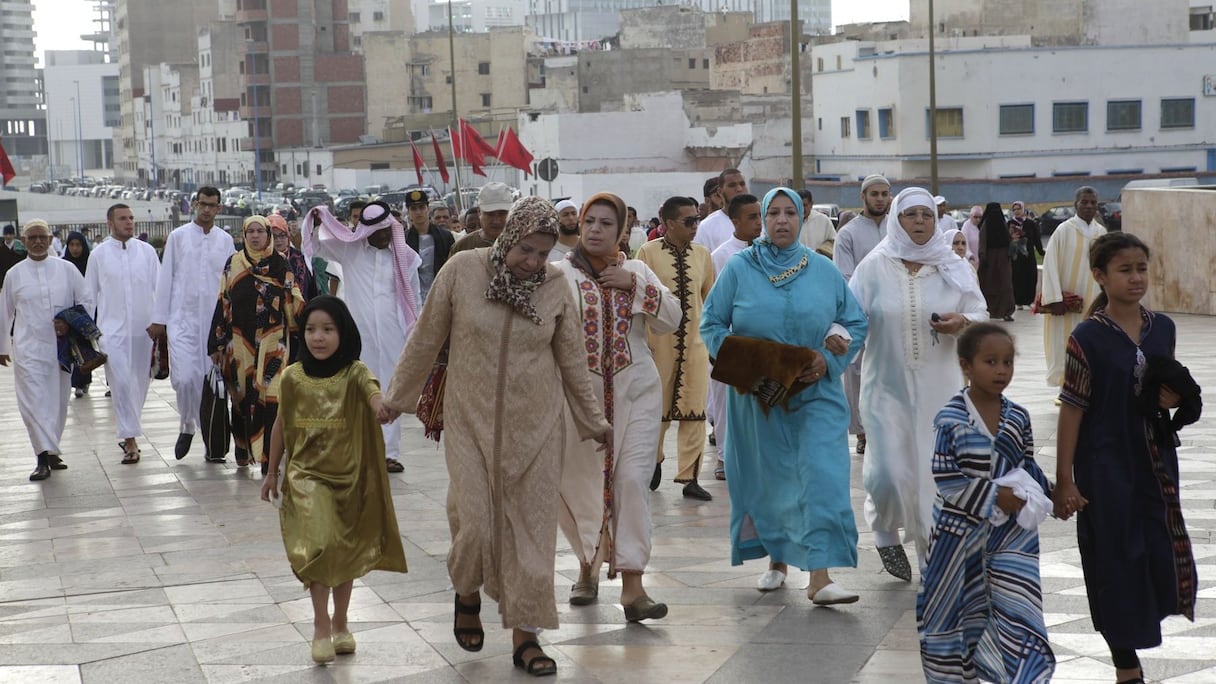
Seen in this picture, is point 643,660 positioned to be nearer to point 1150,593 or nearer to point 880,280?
point 1150,593

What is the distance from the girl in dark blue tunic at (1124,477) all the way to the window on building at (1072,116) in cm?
5176

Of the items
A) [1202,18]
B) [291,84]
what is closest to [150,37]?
[291,84]

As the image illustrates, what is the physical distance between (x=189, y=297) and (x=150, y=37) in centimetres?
12278

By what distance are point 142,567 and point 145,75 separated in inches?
4784

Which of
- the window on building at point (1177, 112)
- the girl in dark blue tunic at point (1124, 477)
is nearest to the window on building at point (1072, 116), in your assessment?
the window on building at point (1177, 112)

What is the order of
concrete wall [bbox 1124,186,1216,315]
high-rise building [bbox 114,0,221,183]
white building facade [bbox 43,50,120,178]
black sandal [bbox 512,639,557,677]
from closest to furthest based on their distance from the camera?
black sandal [bbox 512,639,557,677] < concrete wall [bbox 1124,186,1216,315] < high-rise building [bbox 114,0,221,183] < white building facade [bbox 43,50,120,178]

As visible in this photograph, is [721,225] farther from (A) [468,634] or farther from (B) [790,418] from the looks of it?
(A) [468,634]

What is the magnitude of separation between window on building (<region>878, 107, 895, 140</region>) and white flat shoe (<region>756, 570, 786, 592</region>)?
164 ft

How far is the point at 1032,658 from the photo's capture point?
185 inches

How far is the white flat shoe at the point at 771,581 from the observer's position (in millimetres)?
6625

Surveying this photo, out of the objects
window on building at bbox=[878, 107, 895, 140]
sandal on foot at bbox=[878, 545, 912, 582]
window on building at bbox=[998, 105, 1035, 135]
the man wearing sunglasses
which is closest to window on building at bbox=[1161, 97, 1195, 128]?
window on building at bbox=[998, 105, 1035, 135]

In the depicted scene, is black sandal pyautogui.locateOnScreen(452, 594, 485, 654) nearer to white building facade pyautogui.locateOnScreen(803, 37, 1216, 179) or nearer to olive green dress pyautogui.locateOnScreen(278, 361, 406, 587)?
Result: olive green dress pyautogui.locateOnScreen(278, 361, 406, 587)

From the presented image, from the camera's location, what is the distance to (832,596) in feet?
20.6

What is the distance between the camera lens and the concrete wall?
19.2 m
